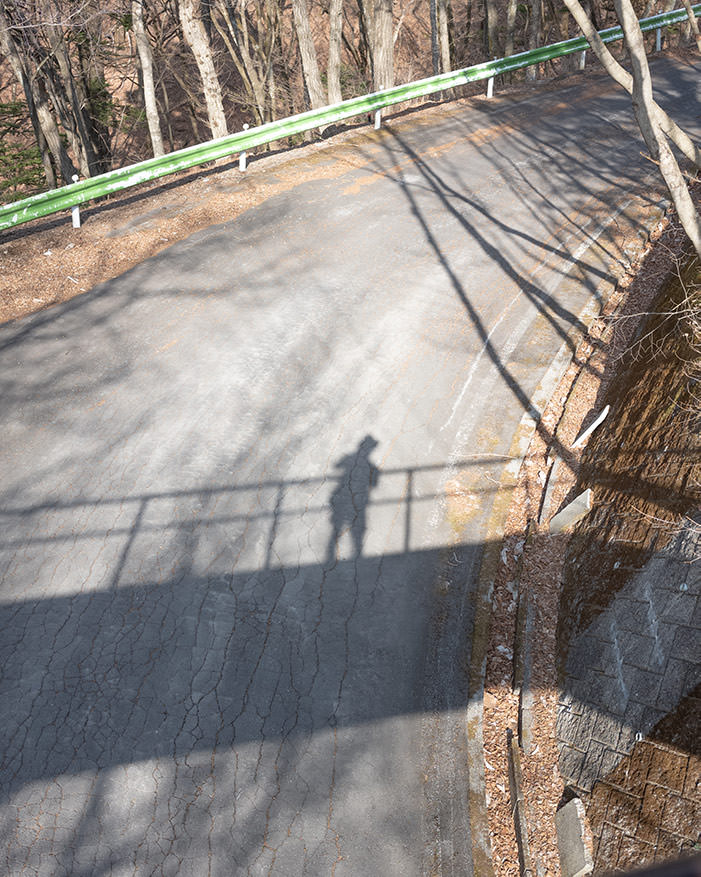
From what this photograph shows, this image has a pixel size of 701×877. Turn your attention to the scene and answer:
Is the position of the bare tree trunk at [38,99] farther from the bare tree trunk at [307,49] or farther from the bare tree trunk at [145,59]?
the bare tree trunk at [307,49]

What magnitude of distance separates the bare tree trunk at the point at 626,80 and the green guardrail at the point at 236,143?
7.60m

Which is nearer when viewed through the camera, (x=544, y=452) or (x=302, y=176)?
(x=544, y=452)

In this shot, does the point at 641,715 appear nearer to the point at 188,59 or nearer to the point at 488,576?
the point at 488,576

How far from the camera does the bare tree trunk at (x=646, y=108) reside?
784 centimetres

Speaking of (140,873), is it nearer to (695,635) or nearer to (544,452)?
(695,635)

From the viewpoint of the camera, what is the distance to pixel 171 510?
7801 millimetres

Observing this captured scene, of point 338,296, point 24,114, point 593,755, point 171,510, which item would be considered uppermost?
point 24,114

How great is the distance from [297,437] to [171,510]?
1898 millimetres

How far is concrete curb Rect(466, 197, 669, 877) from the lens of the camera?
18.8 feet

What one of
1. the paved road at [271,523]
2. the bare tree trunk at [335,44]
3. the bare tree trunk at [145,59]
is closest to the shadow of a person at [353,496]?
the paved road at [271,523]

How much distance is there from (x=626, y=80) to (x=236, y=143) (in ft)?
27.5

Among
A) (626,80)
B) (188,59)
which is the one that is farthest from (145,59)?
(626,80)

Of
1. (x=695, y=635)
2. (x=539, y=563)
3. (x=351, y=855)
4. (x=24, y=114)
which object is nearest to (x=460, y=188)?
(x=539, y=563)

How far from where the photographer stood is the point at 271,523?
777cm
